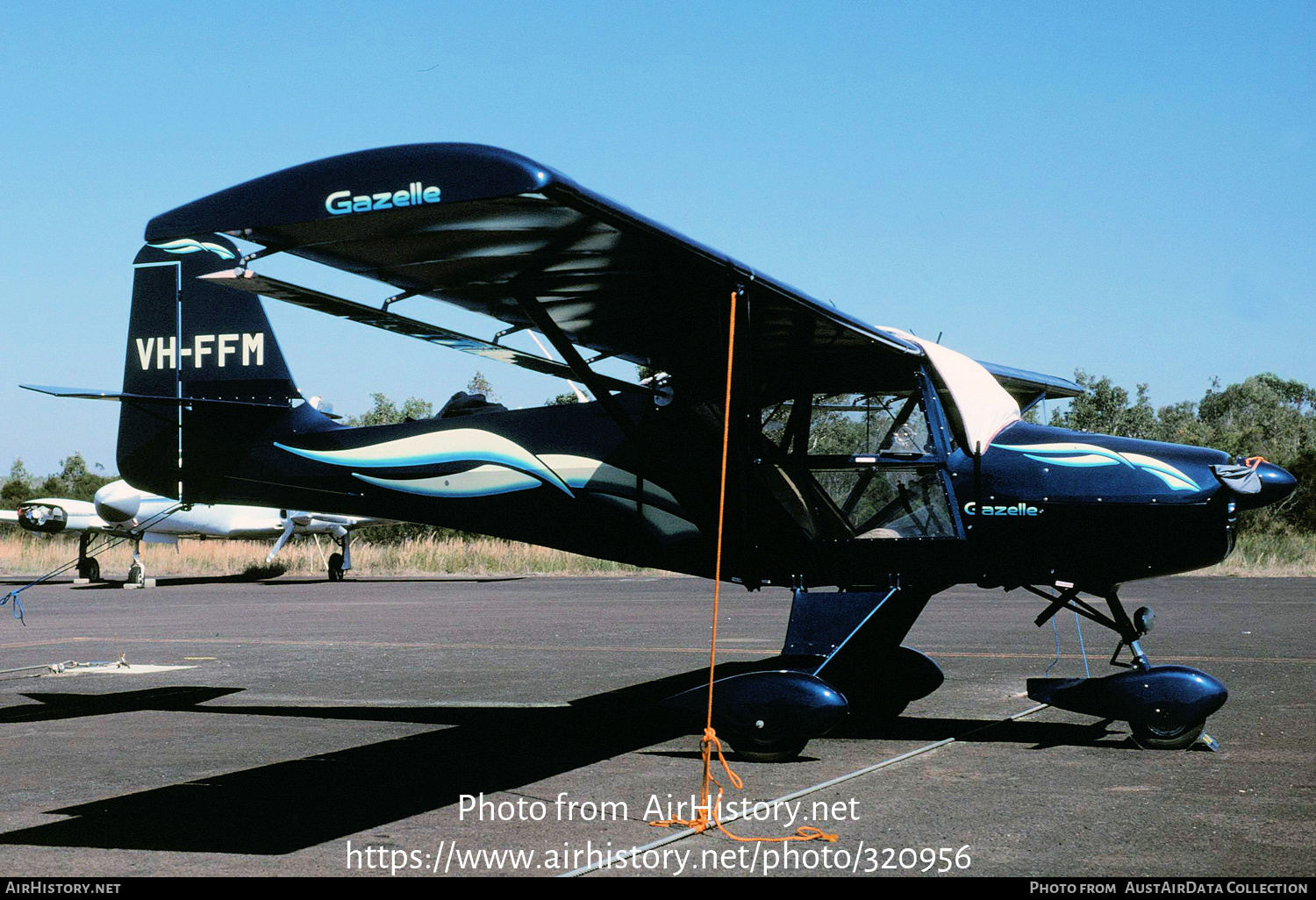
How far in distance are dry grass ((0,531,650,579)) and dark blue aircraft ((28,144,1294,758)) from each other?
88.4 ft

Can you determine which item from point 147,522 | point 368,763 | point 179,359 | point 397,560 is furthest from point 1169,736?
point 397,560

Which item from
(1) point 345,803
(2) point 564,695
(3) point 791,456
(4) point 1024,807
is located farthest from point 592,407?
(4) point 1024,807

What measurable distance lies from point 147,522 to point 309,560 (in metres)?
10.3

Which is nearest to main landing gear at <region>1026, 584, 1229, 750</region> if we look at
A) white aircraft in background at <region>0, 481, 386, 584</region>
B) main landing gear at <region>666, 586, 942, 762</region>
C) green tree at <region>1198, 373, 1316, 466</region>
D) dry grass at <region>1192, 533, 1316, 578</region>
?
main landing gear at <region>666, 586, 942, 762</region>

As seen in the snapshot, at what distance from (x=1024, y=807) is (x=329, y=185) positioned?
443 cm

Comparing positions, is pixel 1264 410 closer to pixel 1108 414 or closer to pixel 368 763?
pixel 1108 414

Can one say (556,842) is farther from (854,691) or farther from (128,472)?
(128,472)

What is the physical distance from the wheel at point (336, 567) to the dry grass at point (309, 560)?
3345 millimetres

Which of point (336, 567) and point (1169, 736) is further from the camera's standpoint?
point (336, 567)

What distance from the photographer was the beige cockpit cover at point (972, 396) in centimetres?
787

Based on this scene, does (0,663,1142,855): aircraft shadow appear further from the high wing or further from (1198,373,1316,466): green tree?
(1198,373,1316,466): green tree

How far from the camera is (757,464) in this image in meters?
7.70

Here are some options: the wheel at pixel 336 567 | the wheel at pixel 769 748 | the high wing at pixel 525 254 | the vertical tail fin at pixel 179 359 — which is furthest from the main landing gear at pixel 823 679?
the wheel at pixel 336 567

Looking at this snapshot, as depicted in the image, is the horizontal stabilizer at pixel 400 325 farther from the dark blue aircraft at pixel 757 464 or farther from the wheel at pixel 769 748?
the wheel at pixel 769 748
